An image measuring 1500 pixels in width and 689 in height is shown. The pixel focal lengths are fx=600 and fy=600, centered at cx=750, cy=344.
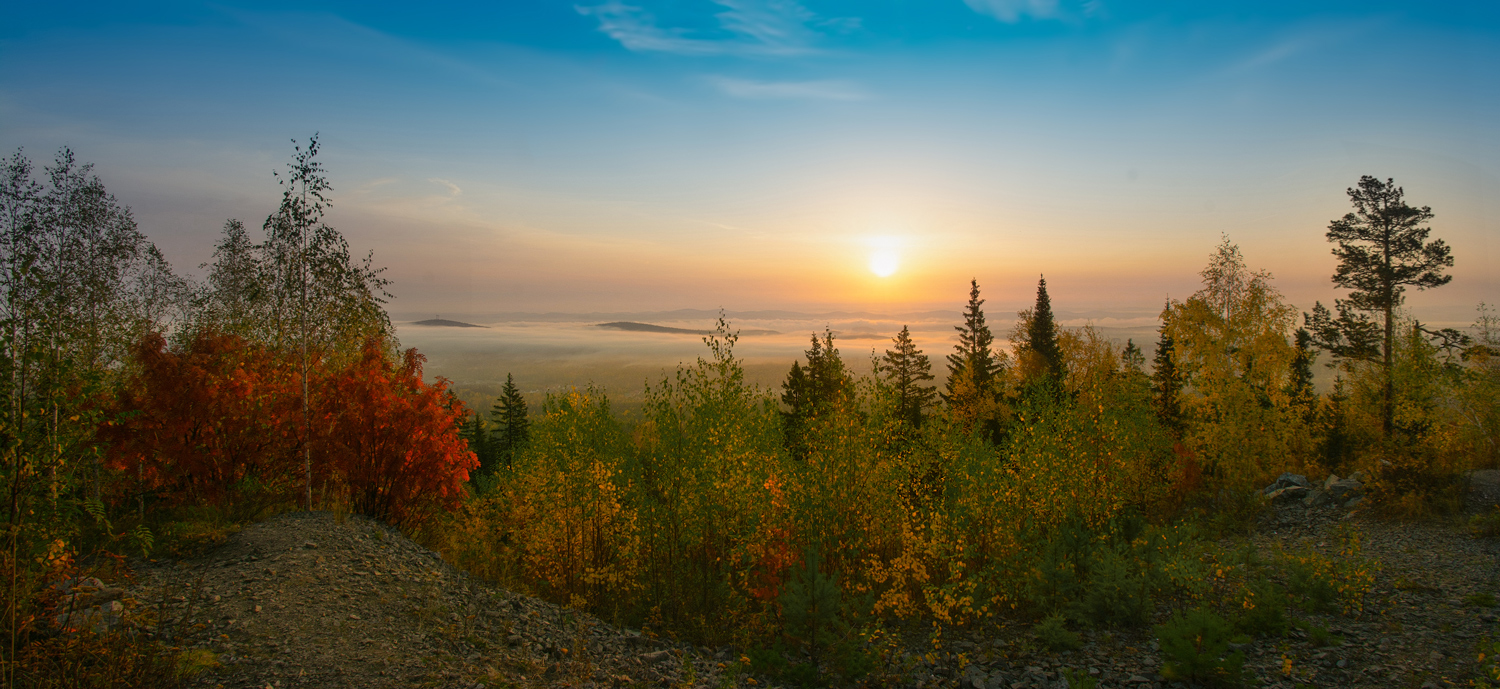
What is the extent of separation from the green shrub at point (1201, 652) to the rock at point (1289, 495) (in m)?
21.6

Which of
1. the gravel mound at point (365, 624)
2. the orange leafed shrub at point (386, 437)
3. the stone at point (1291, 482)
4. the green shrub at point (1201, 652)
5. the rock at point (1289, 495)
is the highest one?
the orange leafed shrub at point (386, 437)

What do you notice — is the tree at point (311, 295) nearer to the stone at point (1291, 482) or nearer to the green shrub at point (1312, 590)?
the green shrub at point (1312, 590)

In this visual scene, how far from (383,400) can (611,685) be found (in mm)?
12320

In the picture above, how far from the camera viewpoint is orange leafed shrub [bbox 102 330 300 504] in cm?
1623

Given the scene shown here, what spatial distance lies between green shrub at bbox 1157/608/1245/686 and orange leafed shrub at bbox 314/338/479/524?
1960 centimetres

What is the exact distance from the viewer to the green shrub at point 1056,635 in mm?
14103

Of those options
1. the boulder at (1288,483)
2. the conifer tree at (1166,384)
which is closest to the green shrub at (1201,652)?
the boulder at (1288,483)

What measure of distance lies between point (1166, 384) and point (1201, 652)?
3762 centimetres

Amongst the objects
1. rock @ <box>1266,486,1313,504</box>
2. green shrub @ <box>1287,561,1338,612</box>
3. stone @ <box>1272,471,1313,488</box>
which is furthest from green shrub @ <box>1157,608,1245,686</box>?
stone @ <box>1272,471,1313,488</box>

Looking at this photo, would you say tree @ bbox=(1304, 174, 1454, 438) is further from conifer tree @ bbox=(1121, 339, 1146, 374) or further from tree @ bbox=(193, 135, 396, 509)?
tree @ bbox=(193, 135, 396, 509)

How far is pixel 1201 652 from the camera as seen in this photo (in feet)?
40.3

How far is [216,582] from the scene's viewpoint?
11.2 meters

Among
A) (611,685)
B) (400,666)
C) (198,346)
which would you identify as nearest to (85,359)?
(198,346)

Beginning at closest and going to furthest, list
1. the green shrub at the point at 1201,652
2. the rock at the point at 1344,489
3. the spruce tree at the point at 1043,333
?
1. the green shrub at the point at 1201,652
2. the rock at the point at 1344,489
3. the spruce tree at the point at 1043,333
